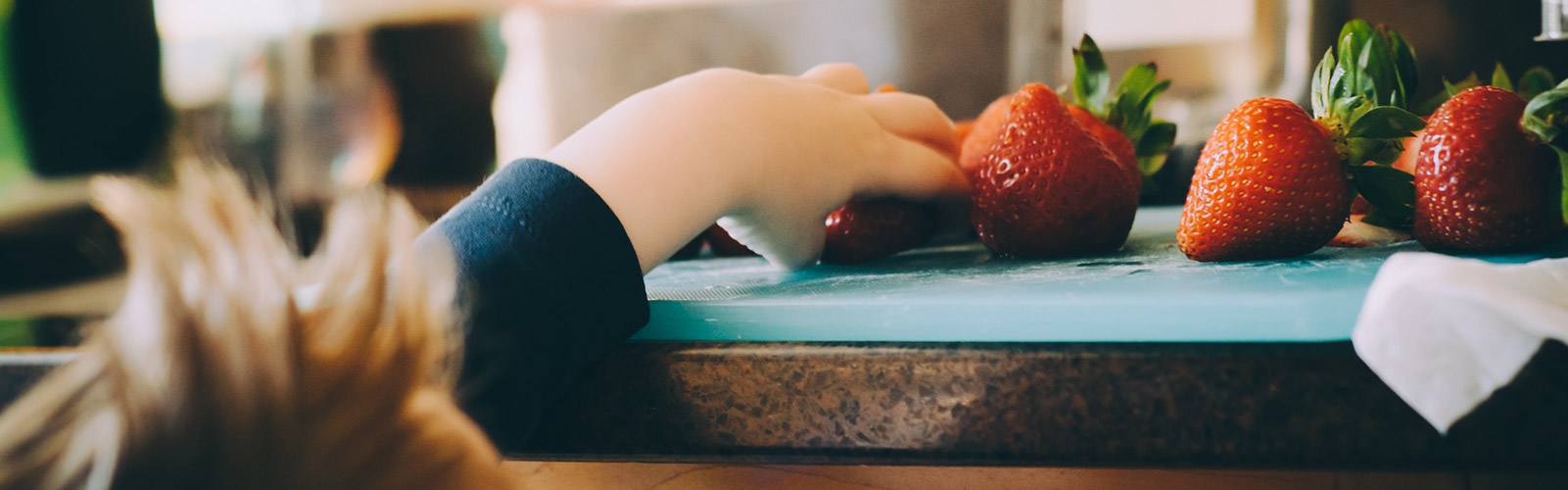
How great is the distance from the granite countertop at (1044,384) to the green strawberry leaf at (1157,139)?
260mm

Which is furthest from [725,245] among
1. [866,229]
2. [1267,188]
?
[1267,188]

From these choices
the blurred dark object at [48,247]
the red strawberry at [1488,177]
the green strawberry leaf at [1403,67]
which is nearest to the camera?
the red strawberry at [1488,177]

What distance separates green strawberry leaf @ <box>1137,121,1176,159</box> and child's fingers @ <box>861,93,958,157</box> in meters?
0.17

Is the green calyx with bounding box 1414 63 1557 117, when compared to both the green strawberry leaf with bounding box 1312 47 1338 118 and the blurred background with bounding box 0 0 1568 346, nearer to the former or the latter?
the green strawberry leaf with bounding box 1312 47 1338 118

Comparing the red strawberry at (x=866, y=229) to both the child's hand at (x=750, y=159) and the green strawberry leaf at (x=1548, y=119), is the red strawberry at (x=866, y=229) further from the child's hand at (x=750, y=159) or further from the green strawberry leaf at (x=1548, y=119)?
the green strawberry leaf at (x=1548, y=119)

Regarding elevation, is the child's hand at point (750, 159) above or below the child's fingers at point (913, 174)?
above

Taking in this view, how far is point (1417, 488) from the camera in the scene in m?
0.45

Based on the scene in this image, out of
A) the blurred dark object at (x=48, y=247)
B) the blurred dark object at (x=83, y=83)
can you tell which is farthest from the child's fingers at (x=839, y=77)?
Result: the blurred dark object at (x=83, y=83)

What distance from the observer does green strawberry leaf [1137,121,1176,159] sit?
697mm

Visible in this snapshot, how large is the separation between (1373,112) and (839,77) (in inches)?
13.3

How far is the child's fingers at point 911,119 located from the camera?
623mm

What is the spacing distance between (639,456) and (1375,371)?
323 mm

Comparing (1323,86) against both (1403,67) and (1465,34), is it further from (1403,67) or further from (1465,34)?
(1465,34)

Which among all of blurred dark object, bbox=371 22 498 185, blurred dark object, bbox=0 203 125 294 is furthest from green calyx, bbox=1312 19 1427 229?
blurred dark object, bbox=0 203 125 294
